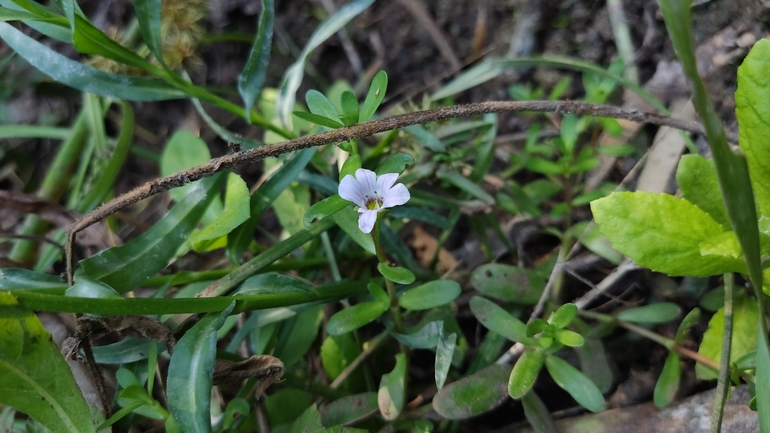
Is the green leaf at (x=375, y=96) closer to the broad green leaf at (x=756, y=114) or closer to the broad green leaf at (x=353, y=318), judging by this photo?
the broad green leaf at (x=353, y=318)

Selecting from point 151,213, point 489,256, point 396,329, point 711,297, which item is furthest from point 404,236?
point 151,213

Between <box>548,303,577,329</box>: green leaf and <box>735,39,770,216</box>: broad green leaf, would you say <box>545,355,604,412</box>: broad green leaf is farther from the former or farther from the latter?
<box>735,39,770,216</box>: broad green leaf

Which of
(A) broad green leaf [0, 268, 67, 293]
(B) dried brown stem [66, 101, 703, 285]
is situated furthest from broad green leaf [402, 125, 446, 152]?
(A) broad green leaf [0, 268, 67, 293]

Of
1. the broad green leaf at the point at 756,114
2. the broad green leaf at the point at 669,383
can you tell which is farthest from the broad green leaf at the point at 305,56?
the broad green leaf at the point at 669,383

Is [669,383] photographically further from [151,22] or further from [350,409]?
[151,22]

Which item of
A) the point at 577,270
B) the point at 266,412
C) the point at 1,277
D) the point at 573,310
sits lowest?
the point at 266,412

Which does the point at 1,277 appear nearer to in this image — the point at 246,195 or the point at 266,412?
the point at 246,195
